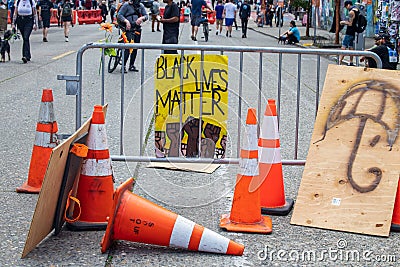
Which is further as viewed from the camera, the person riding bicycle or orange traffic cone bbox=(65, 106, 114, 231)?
the person riding bicycle

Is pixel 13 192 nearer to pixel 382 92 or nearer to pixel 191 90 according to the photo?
pixel 191 90

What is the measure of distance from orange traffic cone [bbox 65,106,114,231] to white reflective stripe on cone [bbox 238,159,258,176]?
3.37 ft

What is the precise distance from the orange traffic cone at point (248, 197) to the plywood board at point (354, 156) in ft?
1.27

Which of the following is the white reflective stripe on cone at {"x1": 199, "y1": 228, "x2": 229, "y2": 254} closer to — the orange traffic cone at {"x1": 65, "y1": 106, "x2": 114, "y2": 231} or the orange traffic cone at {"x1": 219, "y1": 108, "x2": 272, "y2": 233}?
the orange traffic cone at {"x1": 219, "y1": 108, "x2": 272, "y2": 233}

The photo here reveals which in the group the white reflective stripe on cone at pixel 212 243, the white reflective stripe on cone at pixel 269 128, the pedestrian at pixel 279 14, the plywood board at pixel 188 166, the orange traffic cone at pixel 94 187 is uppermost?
the white reflective stripe on cone at pixel 269 128

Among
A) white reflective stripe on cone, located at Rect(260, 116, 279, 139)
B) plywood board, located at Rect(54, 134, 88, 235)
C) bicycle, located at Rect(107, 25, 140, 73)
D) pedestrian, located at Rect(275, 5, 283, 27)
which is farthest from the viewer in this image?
pedestrian, located at Rect(275, 5, 283, 27)

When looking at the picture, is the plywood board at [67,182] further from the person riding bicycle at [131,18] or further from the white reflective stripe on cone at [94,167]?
the person riding bicycle at [131,18]

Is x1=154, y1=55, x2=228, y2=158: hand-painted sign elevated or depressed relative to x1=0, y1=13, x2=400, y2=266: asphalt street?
elevated

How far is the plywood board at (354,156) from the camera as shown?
5.82 m

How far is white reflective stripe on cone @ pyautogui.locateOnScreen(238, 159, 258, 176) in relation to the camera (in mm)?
5723

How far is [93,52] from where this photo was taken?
24.3 meters

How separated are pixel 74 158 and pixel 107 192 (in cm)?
38

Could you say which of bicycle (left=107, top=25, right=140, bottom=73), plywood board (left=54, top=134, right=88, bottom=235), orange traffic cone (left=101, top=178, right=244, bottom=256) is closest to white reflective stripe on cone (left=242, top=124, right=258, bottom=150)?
orange traffic cone (left=101, top=178, right=244, bottom=256)

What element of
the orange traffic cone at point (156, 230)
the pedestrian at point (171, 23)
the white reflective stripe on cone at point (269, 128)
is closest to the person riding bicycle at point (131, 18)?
the pedestrian at point (171, 23)
